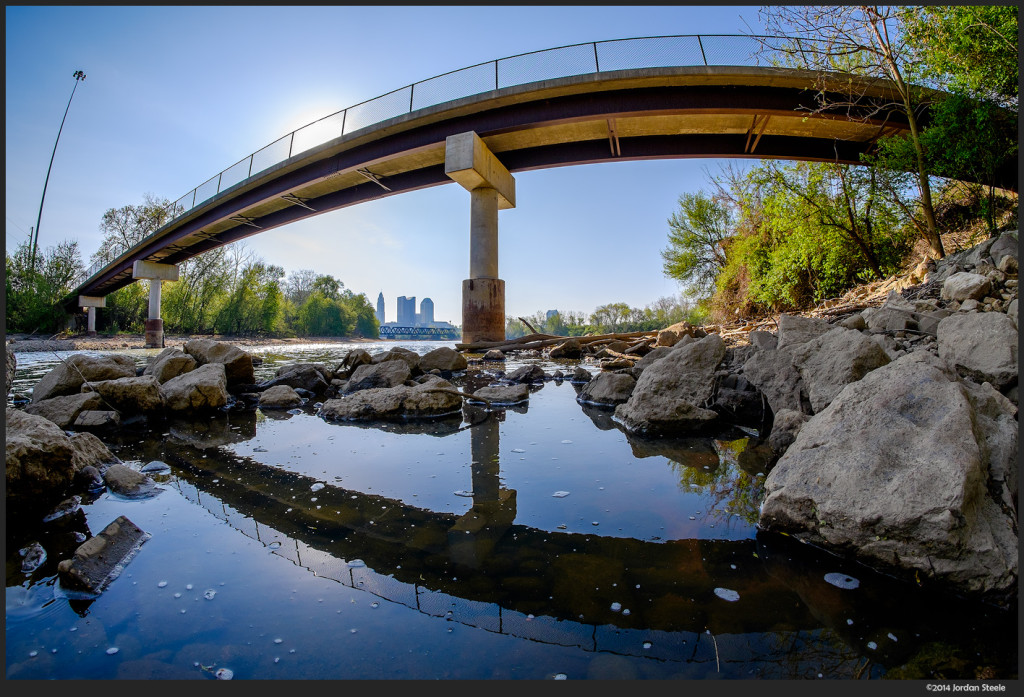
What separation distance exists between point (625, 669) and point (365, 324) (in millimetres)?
83764

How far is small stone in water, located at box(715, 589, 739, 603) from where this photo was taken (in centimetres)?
152

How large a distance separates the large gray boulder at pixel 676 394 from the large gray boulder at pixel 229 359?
19.1ft

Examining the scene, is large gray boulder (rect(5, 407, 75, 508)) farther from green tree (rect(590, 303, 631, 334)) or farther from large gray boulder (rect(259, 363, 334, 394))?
green tree (rect(590, 303, 631, 334))

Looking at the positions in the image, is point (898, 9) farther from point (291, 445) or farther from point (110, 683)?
point (110, 683)

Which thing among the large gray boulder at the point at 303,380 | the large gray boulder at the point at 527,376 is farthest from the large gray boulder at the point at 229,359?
the large gray boulder at the point at 527,376

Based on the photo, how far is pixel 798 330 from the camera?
4.89m

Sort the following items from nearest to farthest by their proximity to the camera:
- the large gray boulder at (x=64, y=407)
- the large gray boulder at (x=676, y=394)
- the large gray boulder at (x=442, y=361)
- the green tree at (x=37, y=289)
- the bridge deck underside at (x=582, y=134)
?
the large gray boulder at (x=676, y=394) → the large gray boulder at (x=64, y=407) → the large gray boulder at (x=442, y=361) → the bridge deck underside at (x=582, y=134) → the green tree at (x=37, y=289)

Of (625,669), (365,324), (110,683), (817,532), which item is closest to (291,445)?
(110,683)

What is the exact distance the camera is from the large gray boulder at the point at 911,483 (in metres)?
1.58

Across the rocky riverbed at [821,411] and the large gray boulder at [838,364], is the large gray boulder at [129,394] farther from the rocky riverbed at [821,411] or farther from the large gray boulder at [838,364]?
the large gray boulder at [838,364]

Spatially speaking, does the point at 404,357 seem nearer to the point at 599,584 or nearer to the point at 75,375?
the point at 75,375

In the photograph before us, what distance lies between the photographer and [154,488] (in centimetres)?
263

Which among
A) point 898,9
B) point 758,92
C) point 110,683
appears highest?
point 758,92

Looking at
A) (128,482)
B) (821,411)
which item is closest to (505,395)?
(821,411)
